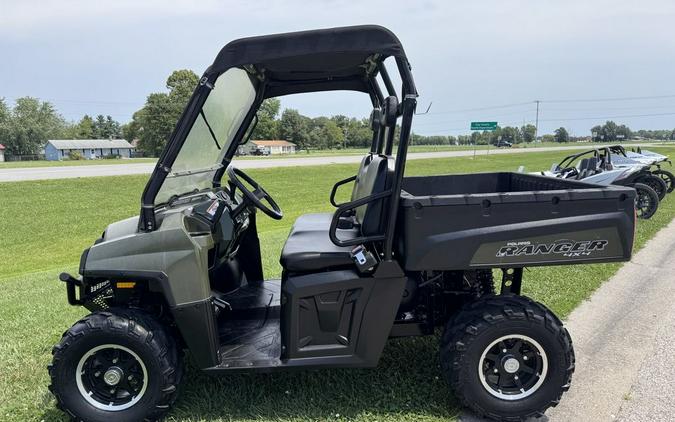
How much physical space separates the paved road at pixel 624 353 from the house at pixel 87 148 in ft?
283

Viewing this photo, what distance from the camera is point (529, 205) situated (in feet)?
8.57

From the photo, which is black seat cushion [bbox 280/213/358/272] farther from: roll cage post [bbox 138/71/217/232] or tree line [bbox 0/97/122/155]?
tree line [bbox 0/97/122/155]

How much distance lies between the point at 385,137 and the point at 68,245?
8802 mm

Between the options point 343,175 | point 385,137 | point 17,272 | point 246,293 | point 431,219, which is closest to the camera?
point 431,219

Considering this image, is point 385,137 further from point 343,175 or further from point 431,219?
point 343,175

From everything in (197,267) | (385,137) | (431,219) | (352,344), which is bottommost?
(352,344)

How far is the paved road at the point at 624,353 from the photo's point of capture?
2.78 meters

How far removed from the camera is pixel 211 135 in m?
3.07

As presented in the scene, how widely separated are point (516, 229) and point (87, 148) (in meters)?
95.9

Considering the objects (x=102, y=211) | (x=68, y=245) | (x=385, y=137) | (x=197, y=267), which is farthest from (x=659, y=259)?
(x=102, y=211)

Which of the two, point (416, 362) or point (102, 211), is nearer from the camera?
point (416, 362)

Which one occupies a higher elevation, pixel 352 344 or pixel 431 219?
pixel 431 219

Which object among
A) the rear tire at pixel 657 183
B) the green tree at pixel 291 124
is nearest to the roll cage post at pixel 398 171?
the green tree at pixel 291 124

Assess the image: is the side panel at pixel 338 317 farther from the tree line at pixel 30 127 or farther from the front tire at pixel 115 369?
the tree line at pixel 30 127
